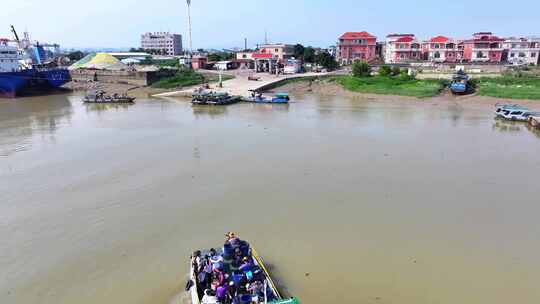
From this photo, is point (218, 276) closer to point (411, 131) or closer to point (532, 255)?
point (532, 255)

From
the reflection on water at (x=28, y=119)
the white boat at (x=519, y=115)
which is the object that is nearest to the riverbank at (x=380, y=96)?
the white boat at (x=519, y=115)

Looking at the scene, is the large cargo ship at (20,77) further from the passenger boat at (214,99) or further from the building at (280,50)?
the building at (280,50)

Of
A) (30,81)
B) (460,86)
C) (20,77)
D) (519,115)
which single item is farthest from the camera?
(30,81)

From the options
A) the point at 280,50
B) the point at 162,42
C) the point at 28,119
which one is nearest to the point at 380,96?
the point at 28,119

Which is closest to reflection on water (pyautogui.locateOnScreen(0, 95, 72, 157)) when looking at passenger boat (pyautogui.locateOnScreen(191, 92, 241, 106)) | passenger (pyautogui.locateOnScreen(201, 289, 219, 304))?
passenger boat (pyautogui.locateOnScreen(191, 92, 241, 106))

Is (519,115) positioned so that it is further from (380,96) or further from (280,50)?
(280,50)

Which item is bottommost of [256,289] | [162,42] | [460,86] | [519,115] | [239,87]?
[256,289]
